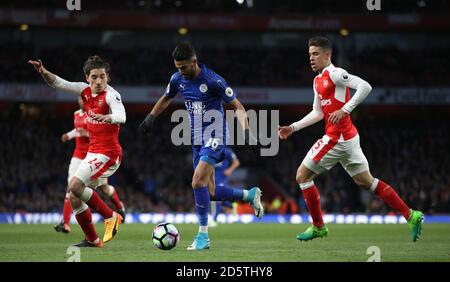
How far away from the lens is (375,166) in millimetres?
30500

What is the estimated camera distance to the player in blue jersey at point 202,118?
9859 mm

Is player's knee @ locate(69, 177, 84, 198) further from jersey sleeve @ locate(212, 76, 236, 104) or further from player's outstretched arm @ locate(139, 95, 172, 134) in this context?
jersey sleeve @ locate(212, 76, 236, 104)

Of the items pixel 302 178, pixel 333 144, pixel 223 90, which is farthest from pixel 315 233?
pixel 223 90

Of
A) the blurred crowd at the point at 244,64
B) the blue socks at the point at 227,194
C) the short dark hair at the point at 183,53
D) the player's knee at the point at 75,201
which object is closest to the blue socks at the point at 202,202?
the blue socks at the point at 227,194

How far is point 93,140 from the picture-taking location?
34.3 feet

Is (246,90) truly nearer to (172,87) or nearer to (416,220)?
(172,87)

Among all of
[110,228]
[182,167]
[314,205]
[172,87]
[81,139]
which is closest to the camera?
[172,87]

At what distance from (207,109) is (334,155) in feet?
5.73

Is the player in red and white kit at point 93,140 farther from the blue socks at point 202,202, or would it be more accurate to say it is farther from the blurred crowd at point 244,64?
the blurred crowd at point 244,64

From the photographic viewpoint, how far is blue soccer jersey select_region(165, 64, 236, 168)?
32.9 feet

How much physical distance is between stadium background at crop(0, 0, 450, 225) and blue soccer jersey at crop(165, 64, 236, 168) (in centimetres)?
1702

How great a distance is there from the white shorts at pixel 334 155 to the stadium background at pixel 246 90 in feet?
55.4

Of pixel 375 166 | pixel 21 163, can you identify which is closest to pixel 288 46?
pixel 375 166
